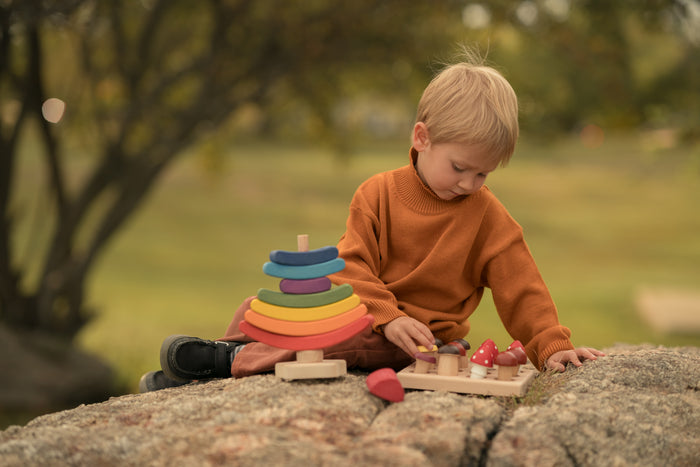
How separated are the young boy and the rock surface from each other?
29 cm

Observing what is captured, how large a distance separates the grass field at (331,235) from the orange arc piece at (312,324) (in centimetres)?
753

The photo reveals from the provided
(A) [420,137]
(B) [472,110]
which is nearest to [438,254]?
(A) [420,137]

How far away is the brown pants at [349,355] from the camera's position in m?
2.73

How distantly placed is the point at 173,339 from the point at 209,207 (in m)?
18.2

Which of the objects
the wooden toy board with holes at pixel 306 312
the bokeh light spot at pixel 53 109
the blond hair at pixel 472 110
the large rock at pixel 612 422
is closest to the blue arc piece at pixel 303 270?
the wooden toy board with holes at pixel 306 312

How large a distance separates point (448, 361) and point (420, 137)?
34.9 inches

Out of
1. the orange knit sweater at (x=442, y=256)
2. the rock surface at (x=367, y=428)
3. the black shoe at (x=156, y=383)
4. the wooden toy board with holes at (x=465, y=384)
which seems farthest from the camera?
the black shoe at (x=156, y=383)

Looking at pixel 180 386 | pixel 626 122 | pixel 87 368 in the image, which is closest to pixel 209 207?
pixel 87 368

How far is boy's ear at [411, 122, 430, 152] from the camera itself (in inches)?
113

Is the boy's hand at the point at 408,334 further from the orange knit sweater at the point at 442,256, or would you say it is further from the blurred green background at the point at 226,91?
the blurred green background at the point at 226,91

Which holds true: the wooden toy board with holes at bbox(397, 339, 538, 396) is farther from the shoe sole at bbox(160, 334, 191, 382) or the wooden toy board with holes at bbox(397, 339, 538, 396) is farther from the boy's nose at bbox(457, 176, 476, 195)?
the shoe sole at bbox(160, 334, 191, 382)

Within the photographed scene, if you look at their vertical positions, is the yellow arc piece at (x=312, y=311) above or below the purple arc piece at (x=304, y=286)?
below

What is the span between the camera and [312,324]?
254 centimetres

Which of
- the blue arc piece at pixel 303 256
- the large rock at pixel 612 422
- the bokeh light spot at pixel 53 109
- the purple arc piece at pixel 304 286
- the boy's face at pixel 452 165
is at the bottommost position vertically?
the large rock at pixel 612 422
